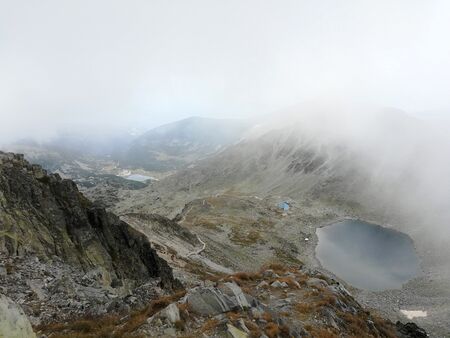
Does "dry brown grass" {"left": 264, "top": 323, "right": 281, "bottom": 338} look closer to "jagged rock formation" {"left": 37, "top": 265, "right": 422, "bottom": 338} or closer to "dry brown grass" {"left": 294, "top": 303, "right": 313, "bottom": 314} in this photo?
"jagged rock formation" {"left": 37, "top": 265, "right": 422, "bottom": 338}

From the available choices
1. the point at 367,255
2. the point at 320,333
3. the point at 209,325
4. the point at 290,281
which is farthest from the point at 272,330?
the point at 367,255

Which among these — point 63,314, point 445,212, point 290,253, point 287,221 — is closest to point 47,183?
point 63,314

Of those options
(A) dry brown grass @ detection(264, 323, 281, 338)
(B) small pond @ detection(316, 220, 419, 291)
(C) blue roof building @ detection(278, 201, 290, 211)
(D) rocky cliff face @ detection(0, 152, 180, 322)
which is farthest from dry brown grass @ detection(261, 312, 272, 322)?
(C) blue roof building @ detection(278, 201, 290, 211)

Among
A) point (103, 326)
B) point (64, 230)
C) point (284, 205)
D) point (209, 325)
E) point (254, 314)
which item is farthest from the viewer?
point (284, 205)

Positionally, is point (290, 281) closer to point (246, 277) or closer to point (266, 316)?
point (246, 277)

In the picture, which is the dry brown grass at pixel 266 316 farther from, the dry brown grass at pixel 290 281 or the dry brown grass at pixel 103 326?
the dry brown grass at pixel 290 281

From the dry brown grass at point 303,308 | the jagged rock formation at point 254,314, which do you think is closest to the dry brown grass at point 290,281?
the jagged rock formation at point 254,314
